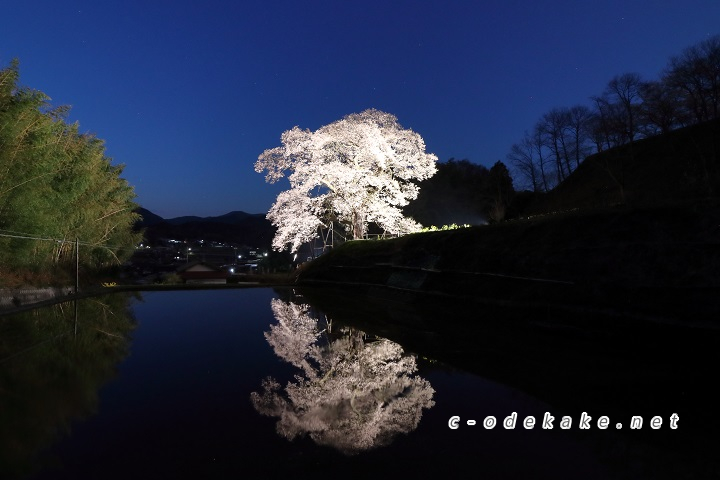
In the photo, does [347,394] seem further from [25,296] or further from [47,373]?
[25,296]

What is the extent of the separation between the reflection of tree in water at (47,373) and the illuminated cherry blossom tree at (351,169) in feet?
41.6

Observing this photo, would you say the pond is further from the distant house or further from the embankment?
the distant house

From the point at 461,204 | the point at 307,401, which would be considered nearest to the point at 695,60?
the point at 461,204

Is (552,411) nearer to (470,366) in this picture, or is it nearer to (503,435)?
(503,435)


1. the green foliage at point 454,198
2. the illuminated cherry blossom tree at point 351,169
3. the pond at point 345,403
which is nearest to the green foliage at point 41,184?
the pond at point 345,403

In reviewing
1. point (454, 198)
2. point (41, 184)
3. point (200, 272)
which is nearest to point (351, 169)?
point (41, 184)

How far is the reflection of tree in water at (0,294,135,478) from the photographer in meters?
3.40

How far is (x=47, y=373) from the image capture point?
523cm

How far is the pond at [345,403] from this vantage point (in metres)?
3.08

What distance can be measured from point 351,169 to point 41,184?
1250cm

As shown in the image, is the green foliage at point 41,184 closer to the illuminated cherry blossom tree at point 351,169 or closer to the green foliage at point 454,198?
the illuminated cherry blossom tree at point 351,169

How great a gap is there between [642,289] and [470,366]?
3.65 meters

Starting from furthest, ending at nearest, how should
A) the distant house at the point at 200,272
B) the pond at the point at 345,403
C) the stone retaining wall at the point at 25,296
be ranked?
the distant house at the point at 200,272, the stone retaining wall at the point at 25,296, the pond at the point at 345,403

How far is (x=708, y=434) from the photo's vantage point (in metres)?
3.53
